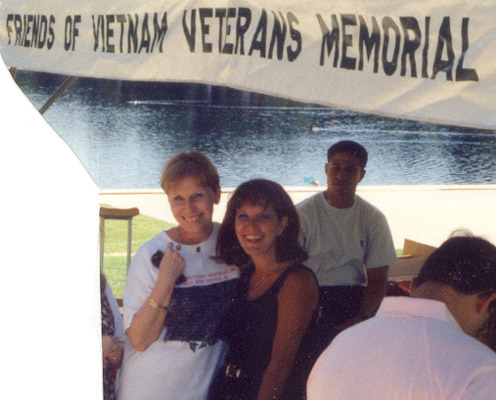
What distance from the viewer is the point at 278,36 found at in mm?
2027

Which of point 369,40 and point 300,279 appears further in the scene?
point 300,279

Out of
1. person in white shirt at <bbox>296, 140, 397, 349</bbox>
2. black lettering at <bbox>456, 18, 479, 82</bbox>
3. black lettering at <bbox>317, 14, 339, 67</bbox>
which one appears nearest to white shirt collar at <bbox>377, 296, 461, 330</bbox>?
black lettering at <bbox>456, 18, 479, 82</bbox>

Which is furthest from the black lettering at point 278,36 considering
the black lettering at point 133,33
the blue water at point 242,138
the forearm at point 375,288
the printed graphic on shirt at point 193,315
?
the blue water at point 242,138

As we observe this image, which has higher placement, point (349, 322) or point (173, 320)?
point (173, 320)

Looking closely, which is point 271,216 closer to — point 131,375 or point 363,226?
point 131,375

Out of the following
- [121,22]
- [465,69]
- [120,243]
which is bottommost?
[120,243]

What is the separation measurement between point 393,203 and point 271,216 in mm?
8122

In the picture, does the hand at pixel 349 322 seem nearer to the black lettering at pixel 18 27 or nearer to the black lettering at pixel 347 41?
the black lettering at pixel 347 41

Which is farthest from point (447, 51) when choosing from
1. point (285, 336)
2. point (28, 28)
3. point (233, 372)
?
point (28, 28)

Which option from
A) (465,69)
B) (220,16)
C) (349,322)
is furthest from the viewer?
(349,322)

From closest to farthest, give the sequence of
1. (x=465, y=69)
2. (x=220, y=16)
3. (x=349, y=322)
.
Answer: (x=465, y=69) → (x=220, y=16) → (x=349, y=322)

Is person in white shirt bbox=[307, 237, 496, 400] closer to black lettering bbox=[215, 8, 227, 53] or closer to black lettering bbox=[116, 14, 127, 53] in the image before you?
black lettering bbox=[215, 8, 227, 53]

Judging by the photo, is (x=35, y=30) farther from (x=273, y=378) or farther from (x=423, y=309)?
(x=423, y=309)

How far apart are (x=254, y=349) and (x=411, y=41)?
3.86 ft
